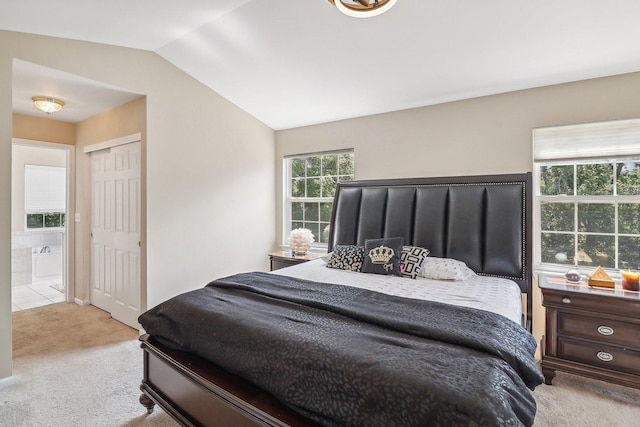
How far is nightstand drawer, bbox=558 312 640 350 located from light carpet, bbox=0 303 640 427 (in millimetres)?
404

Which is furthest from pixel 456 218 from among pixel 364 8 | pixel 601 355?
pixel 364 8

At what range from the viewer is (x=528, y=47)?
2.50 metres

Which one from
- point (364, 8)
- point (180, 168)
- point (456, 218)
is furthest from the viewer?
point (180, 168)

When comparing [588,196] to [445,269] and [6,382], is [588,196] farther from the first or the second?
[6,382]

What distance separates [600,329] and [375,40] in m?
2.81

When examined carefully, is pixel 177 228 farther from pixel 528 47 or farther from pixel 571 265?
pixel 571 265

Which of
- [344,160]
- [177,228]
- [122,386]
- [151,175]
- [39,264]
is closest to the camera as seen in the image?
[122,386]

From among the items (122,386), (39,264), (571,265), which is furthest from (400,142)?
(39,264)

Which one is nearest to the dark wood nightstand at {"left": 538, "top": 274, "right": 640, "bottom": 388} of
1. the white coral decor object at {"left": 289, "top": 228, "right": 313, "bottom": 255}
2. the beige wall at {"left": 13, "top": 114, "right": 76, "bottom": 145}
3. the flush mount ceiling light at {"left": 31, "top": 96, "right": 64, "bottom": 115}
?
the white coral decor object at {"left": 289, "top": 228, "right": 313, "bottom": 255}

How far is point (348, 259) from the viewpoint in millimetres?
3195

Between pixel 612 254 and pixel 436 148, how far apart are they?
1.78 meters

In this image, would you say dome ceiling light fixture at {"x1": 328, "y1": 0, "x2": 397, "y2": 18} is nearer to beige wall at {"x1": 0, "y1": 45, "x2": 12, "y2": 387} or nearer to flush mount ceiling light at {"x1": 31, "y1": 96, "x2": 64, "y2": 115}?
beige wall at {"x1": 0, "y1": 45, "x2": 12, "y2": 387}

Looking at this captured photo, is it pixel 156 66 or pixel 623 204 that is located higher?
pixel 156 66

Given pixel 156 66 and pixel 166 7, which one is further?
pixel 156 66
